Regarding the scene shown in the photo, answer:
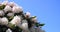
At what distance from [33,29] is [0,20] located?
25.3 inches

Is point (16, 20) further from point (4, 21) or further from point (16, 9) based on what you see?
point (16, 9)

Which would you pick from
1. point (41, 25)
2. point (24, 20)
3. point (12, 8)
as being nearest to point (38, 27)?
point (41, 25)

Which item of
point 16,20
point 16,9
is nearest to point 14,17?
point 16,20

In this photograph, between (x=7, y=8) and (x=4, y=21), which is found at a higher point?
(x=7, y=8)

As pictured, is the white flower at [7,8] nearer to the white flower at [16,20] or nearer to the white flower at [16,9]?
the white flower at [16,9]

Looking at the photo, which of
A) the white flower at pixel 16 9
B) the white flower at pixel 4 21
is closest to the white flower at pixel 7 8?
the white flower at pixel 16 9

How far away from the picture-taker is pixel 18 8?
3414mm

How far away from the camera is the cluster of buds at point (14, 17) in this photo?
3.16 m

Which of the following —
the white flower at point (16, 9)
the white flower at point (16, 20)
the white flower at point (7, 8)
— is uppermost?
the white flower at point (7, 8)

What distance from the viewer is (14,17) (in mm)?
3246

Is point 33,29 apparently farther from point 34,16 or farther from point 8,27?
point 8,27

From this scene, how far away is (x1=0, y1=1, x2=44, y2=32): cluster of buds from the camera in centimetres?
316

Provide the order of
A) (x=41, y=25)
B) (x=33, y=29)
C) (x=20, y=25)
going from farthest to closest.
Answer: (x=41, y=25)
(x=33, y=29)
(x=20, y=25)

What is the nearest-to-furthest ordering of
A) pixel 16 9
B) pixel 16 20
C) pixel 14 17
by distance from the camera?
1. pixel 16 20
2. pixel 14 17
3. pixel 16 9
